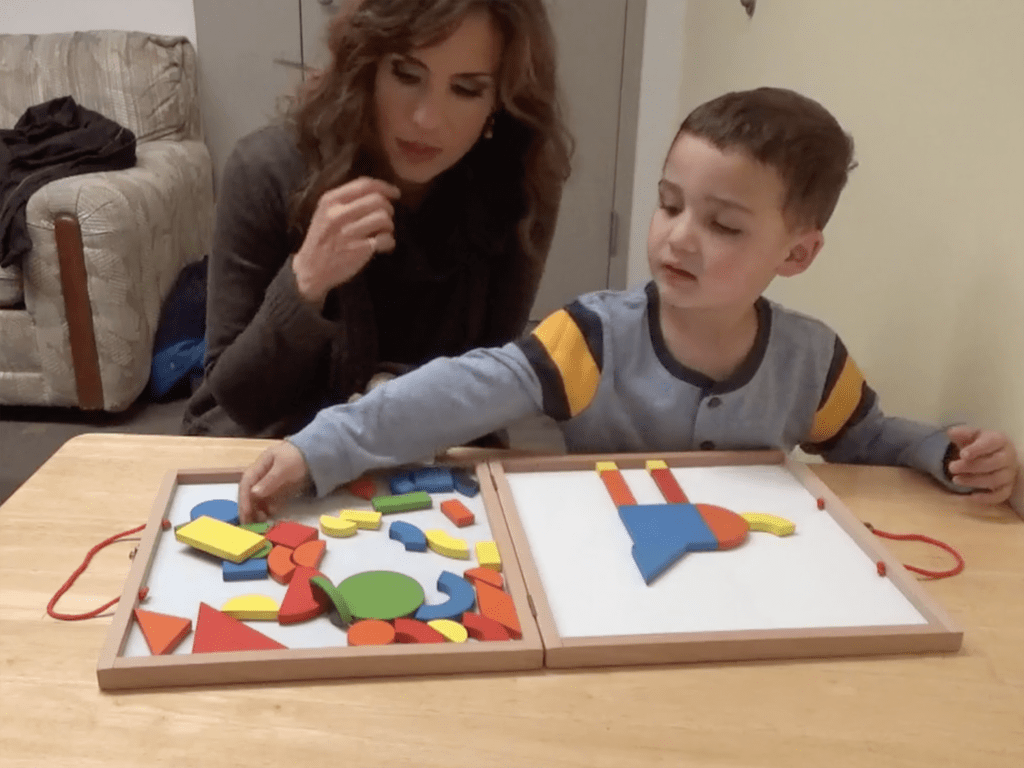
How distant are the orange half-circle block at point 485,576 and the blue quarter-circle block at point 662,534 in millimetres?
103

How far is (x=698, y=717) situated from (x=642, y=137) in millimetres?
2393

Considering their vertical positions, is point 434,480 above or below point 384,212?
below

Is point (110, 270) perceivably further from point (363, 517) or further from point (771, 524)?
point (771, 524)

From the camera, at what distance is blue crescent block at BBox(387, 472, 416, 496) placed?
2.49 ft

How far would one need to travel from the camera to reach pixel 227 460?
817 mm

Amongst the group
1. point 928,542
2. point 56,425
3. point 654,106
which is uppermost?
point 654,106

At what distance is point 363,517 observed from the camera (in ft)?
2.33

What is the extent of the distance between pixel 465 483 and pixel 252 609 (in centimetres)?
24

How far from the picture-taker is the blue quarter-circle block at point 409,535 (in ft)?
2.23

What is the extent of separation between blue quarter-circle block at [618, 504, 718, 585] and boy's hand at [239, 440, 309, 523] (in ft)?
0.86

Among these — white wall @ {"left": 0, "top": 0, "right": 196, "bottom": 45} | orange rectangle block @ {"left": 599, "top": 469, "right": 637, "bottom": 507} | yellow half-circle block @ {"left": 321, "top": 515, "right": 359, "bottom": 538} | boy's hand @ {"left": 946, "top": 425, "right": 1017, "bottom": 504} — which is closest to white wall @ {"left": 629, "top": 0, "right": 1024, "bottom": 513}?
boy's hand @ {"left": 946, "top": 425, "right": 1017, "bottom": 504}

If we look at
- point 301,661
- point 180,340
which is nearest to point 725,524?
point 301,661

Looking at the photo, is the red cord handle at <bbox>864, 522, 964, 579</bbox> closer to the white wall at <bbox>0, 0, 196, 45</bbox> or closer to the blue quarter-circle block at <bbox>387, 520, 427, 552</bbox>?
the blue quarter-circle block at <bbox>387, 520, 427, 552</bbox>

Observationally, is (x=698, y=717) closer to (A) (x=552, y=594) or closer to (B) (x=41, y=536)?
(A) (x=552, y=594)
